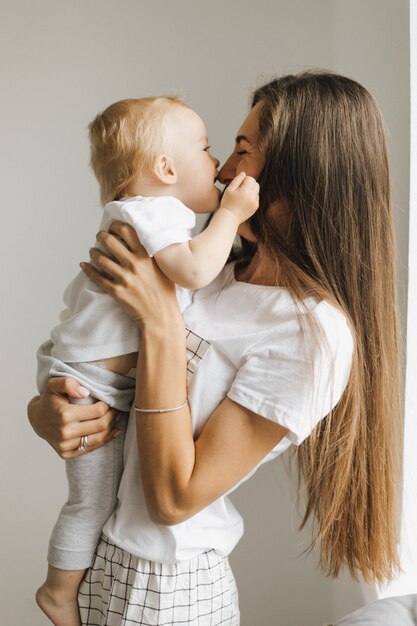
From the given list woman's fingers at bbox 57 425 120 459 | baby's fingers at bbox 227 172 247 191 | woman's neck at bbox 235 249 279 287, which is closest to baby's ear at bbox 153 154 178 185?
baby's fingers at bbox 227 172 247 191

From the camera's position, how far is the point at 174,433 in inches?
48.8

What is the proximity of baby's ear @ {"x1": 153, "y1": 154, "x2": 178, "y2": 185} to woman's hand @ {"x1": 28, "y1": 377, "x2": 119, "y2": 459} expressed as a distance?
413 mm

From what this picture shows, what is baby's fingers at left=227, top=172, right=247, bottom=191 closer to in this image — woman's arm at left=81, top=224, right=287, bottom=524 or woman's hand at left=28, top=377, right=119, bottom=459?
woman's arm at left=81, top=224, right=287, bottom=524

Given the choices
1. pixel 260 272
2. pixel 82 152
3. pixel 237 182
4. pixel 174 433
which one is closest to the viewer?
pixel 174 433

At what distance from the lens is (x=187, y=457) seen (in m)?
1.25

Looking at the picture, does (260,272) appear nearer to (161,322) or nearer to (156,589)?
(161,322)

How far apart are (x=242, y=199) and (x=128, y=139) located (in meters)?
0.25

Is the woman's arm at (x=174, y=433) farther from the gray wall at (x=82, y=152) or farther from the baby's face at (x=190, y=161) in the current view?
the gray wall at (x=82, y=152)

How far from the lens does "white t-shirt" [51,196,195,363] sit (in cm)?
127

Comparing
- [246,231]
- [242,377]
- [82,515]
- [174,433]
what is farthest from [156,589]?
[246,231]

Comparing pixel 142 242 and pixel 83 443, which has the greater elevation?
pixel 142 242

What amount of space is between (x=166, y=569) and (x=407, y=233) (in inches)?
32.4

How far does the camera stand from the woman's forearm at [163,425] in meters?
1.24

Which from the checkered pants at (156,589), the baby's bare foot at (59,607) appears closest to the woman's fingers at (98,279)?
the checkered pants at (156,589)
